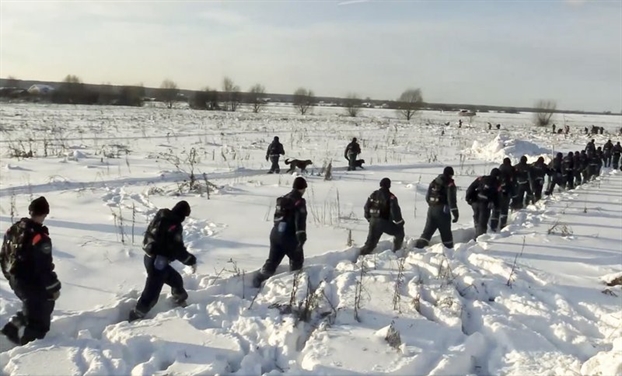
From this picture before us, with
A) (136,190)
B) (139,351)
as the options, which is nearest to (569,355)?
(139,351)

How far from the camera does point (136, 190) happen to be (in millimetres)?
12875

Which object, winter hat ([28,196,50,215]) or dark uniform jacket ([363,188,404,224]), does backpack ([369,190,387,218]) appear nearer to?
dark uniform jacket ([363,188,404,224])

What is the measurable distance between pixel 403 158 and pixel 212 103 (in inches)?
1946

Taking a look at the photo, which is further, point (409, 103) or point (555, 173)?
point (409, 103)

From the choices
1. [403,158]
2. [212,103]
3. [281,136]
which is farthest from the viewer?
[212,103]

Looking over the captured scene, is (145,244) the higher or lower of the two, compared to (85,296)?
higher

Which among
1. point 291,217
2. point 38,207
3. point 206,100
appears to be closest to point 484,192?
point 291,217

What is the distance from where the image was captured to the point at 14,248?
4.99 meters

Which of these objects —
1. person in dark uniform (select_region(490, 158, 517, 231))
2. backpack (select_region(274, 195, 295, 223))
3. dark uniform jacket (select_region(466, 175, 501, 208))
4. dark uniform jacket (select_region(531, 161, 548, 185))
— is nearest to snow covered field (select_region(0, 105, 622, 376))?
person in dark uniform (select_region(490, 158, 517, 231))

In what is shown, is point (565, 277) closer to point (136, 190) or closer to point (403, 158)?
point (136, 190)

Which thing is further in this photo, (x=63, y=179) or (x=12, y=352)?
(x=63, y=179)

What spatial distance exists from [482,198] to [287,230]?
4.73m

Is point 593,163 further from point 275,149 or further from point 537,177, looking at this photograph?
point 275,149

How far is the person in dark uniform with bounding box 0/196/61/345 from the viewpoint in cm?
497
